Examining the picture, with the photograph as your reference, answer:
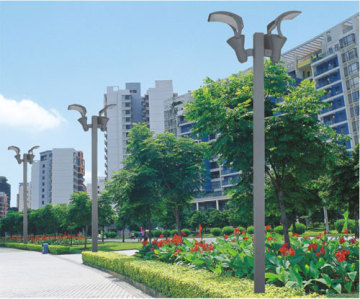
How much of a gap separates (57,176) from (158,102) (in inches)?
1647

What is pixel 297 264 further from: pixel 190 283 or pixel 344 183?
pixel 344 183

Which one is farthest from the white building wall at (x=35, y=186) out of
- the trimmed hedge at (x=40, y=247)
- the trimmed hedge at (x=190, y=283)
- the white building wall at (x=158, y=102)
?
the trimmed hedge at (x=190, y=283)

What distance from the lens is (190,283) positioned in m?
8.36

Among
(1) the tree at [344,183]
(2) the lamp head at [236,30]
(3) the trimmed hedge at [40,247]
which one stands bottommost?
(3) the trimmed hedge at [40,247]

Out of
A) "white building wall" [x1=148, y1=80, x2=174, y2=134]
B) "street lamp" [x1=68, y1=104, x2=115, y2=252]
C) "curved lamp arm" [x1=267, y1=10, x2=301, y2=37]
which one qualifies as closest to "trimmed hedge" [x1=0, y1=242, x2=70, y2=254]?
"street lamp" [x1=68, y1=104, x2=115, y2=252]

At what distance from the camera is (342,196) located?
84.5ft

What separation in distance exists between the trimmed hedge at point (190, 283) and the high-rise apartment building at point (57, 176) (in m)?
117

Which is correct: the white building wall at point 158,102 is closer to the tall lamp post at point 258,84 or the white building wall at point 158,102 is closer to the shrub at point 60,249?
the shrub at point 60,249

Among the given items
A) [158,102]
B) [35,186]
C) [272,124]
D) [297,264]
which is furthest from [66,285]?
[35,186]

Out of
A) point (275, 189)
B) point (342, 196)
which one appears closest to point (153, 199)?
point (275, 189)

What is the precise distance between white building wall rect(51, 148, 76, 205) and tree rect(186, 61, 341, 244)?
392ft

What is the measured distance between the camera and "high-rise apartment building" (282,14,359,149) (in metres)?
65.8

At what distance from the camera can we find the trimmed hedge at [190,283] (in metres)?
7.21

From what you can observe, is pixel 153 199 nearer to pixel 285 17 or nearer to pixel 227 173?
pixel 285 17
